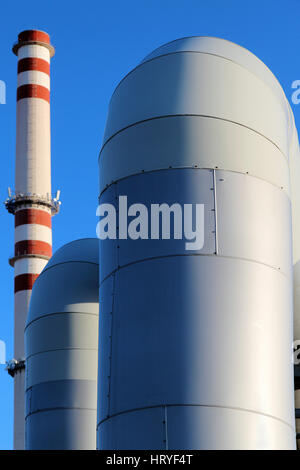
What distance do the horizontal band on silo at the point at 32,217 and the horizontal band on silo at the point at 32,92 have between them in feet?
21.8

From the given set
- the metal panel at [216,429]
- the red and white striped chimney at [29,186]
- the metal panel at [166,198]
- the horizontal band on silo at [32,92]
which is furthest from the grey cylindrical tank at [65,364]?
the horizontal band on silo at [32,92]

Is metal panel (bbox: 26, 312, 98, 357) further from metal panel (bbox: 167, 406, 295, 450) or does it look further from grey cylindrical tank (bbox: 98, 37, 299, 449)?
metal panel (bbox: 167, 406, 295, 450)

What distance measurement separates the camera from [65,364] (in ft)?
50.5

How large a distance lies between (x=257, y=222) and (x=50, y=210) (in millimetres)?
41103

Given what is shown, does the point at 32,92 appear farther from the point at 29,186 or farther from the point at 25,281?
the point at 25,281

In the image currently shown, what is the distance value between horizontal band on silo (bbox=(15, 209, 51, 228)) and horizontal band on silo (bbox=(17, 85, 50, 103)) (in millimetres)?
6654

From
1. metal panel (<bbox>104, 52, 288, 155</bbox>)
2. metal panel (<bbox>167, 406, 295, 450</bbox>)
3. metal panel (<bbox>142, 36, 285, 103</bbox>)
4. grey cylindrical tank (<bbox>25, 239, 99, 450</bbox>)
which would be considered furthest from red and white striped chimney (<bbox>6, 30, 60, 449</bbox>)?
metal panel (<bbox>167, 406, 295, 450</bbox>)

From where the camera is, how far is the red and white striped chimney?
4956 centimetres

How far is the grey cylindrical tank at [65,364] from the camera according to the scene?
Result: 1523 cm

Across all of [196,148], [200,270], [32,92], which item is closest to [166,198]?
[196,148]

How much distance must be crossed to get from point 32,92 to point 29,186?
534 cm
